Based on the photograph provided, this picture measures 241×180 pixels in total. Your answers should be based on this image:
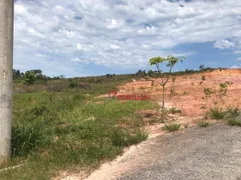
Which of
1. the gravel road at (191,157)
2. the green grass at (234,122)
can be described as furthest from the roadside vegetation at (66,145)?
the green grass at (234,122)

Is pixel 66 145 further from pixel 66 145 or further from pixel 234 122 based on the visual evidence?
pixel 234 122

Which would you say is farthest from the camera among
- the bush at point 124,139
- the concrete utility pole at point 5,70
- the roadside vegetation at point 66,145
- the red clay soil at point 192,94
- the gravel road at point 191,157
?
the red clay soil at point 192,94

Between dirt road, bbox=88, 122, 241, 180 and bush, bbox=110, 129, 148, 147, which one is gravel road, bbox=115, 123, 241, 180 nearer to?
dirt road, bbox=88, 122, 241, 180

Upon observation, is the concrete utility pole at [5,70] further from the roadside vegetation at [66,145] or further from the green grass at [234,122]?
the green grass at [234,122]

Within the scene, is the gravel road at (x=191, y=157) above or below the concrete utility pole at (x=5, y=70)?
below

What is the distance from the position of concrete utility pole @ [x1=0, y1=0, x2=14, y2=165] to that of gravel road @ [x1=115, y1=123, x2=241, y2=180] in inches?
77.0

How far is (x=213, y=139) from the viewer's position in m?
5.40

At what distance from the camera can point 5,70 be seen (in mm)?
4746

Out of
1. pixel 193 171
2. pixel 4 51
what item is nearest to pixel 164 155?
pixel 193 171

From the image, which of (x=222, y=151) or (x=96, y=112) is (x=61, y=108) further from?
(x=222, y=151)

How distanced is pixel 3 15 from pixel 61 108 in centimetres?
671

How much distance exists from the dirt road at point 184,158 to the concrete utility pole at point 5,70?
162 centimetres

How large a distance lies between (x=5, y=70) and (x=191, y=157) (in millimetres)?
3225

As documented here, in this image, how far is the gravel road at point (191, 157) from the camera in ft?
13.1
